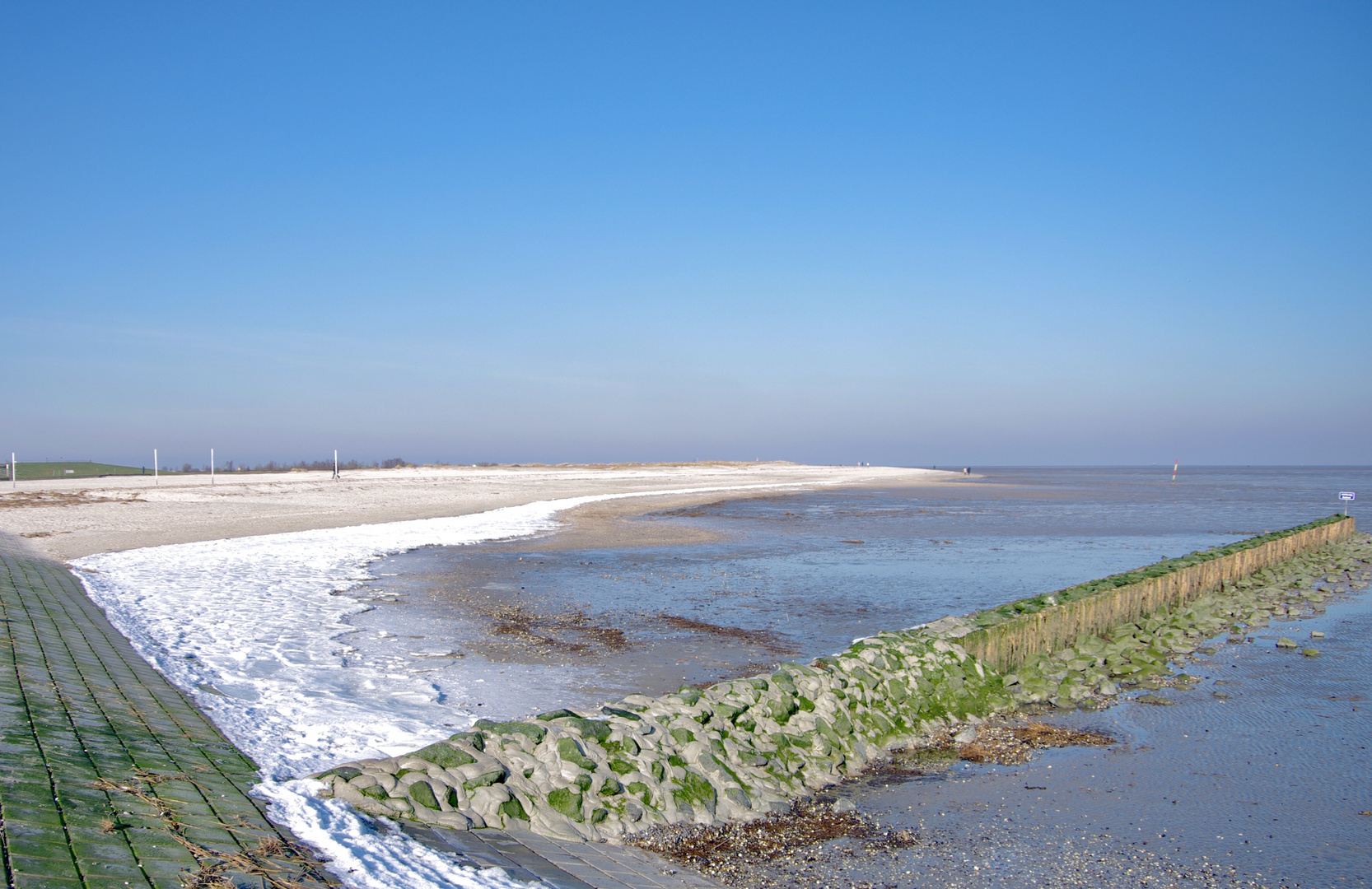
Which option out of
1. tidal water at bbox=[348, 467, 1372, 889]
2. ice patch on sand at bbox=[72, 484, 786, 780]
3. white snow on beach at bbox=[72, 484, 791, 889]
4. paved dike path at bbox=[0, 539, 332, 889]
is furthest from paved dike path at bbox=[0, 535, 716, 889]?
tidal water at bbox=[348, 467, 1372, 889]

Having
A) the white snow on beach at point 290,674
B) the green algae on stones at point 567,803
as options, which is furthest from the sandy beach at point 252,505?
the green algae on stones at point 567,803

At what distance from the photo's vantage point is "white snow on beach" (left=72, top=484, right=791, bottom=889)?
4.75 metres

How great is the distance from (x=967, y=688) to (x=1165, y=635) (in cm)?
506

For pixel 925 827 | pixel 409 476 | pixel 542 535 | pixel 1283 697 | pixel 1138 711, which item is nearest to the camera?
pixel 925 827

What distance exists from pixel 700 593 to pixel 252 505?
25650mm

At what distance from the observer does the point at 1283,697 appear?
9.33 meters

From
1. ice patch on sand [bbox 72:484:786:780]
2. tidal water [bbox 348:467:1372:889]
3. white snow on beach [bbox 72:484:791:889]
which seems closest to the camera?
white snow on beach [bbox 72:484:791:889]

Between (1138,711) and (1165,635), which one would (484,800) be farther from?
(1165,635)

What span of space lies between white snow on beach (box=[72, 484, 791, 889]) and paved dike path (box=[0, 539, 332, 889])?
0.25 metres

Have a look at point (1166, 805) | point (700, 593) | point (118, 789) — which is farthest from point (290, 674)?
point (1166, 805)

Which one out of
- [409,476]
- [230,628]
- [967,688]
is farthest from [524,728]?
[409,476]

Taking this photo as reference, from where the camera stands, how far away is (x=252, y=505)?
111ft

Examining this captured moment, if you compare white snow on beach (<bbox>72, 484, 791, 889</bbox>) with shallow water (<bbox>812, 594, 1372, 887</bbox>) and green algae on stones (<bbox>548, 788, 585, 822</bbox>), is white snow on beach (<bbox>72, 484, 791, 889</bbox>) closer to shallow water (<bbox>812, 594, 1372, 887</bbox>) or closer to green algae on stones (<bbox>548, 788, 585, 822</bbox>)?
green algae on stones (<bbox>548, 788, 585, 822</bbox>)

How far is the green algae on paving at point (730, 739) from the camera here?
18.1 feet
